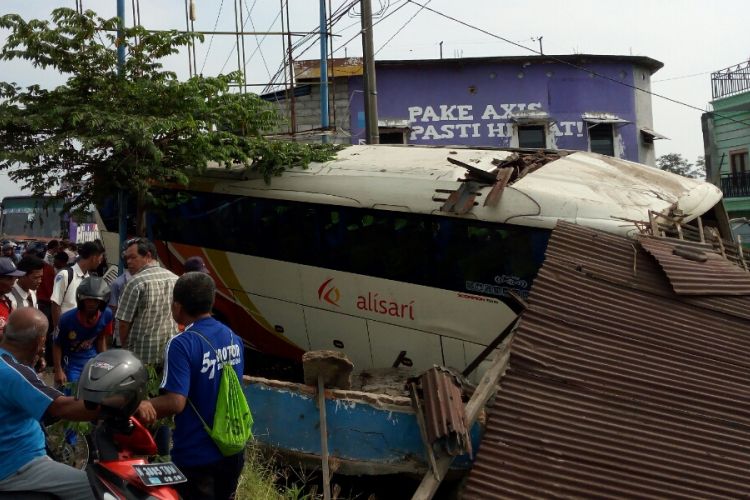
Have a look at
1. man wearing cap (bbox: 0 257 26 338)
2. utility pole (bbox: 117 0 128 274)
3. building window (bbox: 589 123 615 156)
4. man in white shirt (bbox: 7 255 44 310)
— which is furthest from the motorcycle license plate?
building window (bbox: 589 123 615 156)

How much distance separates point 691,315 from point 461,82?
17623mm

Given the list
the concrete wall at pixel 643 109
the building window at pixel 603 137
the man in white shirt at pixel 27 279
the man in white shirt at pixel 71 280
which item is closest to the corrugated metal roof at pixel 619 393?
the man in white shirt at pixel 71 280

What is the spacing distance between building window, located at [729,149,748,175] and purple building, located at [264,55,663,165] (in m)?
7.53

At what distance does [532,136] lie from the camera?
22609 millimetres

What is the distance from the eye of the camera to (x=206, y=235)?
9.41m

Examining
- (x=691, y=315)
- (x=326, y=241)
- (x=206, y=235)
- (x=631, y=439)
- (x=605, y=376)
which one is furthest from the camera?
(x=206, y=235)

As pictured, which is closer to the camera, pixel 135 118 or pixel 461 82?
pixel 135 118

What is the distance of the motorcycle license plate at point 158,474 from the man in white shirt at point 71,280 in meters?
4.34

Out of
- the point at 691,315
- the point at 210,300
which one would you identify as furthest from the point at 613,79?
the point at 210,300

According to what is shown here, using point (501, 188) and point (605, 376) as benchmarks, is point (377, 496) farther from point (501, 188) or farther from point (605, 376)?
point (501, 188)

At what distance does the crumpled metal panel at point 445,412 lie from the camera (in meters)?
4.91

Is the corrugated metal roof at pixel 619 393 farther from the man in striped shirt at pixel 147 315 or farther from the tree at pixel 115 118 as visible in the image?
the tree at pixel 115 118

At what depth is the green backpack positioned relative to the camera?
3.74 meters

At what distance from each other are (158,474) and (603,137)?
2143 cm
